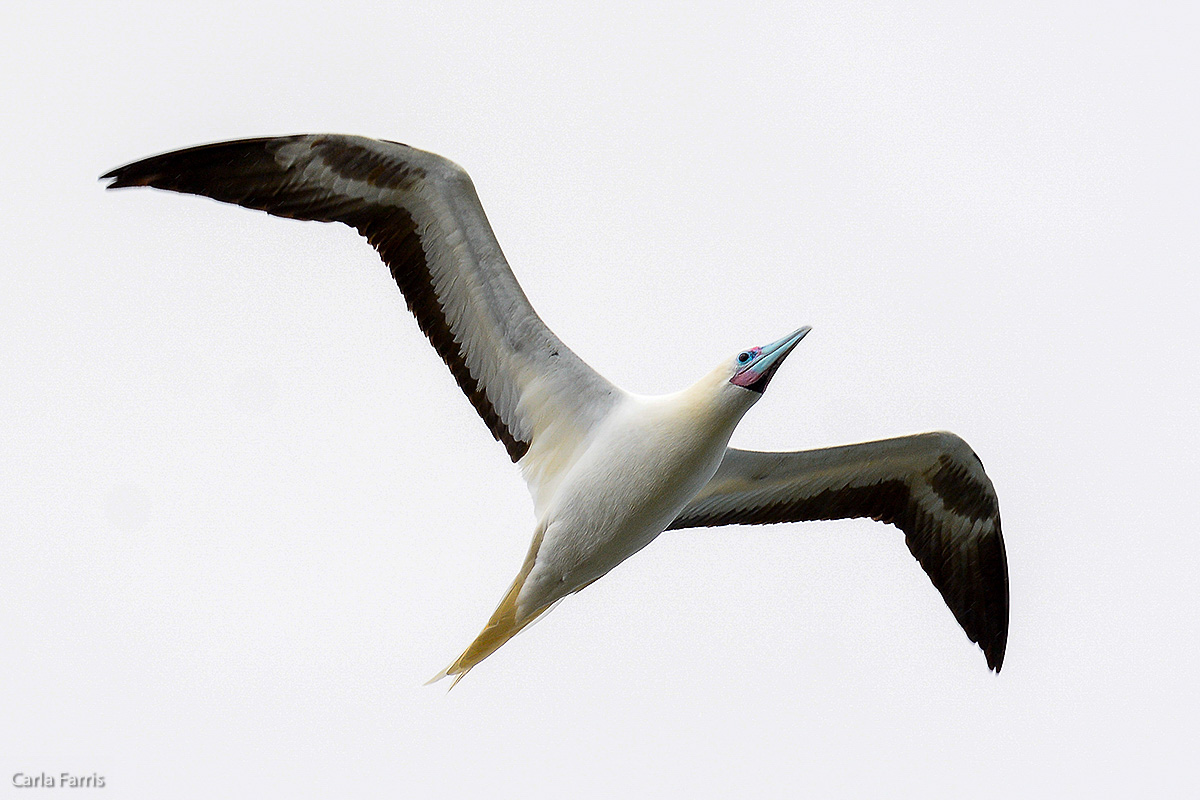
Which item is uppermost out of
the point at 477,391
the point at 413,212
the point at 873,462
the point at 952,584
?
the point at 413,212

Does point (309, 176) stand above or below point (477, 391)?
above

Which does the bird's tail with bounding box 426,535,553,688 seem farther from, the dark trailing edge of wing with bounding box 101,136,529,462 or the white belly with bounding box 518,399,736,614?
the dark trailing edge of wing with bounding box 101,136,529,462

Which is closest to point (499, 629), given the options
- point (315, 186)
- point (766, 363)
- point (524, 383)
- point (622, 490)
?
point (622, 490)

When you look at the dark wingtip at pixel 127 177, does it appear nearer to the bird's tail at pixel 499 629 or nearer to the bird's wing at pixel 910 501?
the bird's tail at pixel 499 629

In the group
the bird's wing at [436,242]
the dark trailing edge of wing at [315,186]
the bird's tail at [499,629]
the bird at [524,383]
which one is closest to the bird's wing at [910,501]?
the bird at [524,383]

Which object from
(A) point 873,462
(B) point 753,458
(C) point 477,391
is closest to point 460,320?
(C) point 477,391

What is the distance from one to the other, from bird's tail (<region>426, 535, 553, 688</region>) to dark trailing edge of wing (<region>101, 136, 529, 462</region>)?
2.21m

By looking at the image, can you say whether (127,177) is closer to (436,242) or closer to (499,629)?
(436,242)

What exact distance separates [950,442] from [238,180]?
22.0ft

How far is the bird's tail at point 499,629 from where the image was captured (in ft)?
43.7

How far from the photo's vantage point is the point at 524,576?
43.7ft

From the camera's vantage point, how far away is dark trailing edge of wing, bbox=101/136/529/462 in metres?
12.6

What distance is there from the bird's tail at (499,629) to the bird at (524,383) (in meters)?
0.01

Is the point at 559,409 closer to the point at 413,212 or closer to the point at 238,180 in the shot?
the point at 413,212
